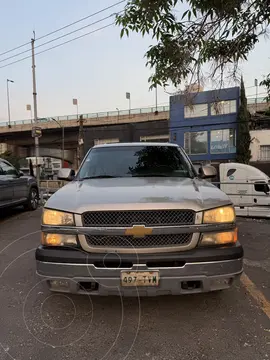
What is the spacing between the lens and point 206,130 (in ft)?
112

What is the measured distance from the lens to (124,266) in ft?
9.59

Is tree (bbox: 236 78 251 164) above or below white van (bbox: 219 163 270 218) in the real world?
above

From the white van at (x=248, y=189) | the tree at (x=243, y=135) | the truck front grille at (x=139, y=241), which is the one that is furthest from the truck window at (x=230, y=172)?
the tree at (x=243, y=135)

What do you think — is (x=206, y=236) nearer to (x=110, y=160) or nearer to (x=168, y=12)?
(x=110, y=160)

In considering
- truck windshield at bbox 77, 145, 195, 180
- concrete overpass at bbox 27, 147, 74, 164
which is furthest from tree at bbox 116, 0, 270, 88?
concrete overpass at bbox 27, 147, 74, 164

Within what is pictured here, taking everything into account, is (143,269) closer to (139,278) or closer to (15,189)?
(139,278)

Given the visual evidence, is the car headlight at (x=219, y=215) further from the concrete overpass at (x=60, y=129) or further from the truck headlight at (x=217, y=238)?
the concrete overpass at (x=60, y=129)

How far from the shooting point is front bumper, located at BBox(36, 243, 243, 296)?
2.89 m

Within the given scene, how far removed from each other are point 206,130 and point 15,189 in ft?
89.9

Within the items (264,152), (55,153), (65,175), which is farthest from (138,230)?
(55,153)

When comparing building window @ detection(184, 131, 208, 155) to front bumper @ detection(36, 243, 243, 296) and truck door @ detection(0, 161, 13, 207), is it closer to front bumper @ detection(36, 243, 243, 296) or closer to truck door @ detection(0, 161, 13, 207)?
truck door @ detection(0, 161, 13, 207)

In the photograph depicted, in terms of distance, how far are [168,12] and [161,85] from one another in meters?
1.14

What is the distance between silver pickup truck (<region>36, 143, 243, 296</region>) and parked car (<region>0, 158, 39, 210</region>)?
20.0 ft

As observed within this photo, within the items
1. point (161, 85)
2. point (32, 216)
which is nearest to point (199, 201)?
point (161, 85)
